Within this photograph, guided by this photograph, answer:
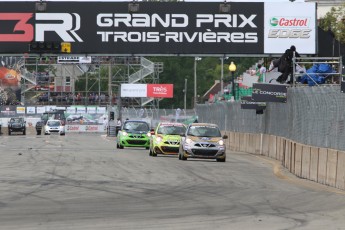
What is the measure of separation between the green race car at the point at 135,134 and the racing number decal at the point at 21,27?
611 centimetres

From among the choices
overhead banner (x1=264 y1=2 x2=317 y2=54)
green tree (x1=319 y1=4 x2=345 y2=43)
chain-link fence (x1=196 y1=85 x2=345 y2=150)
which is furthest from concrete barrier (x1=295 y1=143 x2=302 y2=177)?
green tree (x1=319 y1=4 x2=345 y2=43)

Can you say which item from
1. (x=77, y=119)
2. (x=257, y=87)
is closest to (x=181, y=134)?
(x=257, y=87)

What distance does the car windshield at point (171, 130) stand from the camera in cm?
3538

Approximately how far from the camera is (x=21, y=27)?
39.0 metres

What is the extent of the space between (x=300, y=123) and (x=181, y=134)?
7621 mm

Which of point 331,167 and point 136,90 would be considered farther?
point 136,90

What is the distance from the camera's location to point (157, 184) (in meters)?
20.3

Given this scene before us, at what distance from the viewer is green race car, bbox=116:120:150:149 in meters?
41.7

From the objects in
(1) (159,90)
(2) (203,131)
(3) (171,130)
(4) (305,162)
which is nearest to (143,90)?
(1) (159,90)

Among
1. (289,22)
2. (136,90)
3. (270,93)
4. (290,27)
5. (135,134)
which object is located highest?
(289,22)

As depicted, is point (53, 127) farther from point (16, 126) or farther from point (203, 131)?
point (203, 131)

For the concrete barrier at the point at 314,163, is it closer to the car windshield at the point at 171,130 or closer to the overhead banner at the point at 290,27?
the car windshield at the point at 171,130

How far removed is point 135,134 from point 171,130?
644 centimetres

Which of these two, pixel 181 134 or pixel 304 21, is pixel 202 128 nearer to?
pixel 181 134
